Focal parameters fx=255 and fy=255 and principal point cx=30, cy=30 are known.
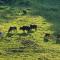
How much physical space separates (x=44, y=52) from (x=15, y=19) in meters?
3.27

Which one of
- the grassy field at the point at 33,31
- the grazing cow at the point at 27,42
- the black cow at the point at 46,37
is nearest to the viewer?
the grassy field at the point at 33,31

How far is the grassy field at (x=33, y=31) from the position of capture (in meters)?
9.75

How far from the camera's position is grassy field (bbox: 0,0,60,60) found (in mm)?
9750

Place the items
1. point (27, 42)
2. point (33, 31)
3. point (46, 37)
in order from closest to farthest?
point (27, 42) < point (46, 37) < point (33, 31)

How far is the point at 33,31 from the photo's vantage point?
1133cm

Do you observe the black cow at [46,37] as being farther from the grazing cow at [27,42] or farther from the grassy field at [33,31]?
the grazing cow at [27,42]

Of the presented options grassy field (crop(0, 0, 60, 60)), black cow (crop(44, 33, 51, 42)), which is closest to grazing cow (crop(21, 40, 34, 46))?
grassy field (crop(0, 0, 60, 60))

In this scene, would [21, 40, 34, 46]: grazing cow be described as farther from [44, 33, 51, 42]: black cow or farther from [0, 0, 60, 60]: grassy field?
[44, 33, 51, 42]: black cow

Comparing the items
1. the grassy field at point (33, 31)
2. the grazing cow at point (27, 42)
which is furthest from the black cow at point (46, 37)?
the grazing cow at point (27, 42)

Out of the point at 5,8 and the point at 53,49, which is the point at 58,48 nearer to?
the point at 53,49

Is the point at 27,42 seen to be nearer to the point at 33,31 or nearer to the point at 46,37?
the point at 46,37

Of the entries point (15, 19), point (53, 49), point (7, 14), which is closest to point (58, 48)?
point (53, 49)

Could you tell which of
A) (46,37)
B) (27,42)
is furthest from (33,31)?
(27,42)

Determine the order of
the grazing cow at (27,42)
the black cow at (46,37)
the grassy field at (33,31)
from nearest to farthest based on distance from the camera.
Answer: the grassy field at (33,31) → the grazing cow at (27,42) → the black cow at (46,37)
